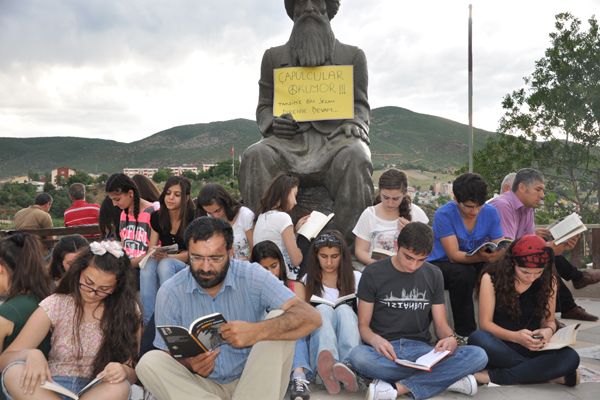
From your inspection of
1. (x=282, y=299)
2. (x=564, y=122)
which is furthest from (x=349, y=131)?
(x=564, y=122)

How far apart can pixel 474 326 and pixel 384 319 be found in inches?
40.7

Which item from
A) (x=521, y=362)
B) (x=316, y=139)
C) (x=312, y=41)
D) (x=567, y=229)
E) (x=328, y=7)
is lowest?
(x=521, y=362)

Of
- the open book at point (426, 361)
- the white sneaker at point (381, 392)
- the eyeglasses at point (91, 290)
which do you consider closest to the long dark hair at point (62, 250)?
the eyeglasses at point (91, 290)

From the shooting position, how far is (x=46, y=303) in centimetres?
336

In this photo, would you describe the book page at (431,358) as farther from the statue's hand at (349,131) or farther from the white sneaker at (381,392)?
the statue's hand at (349,131)

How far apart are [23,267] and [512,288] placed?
3.08 meters

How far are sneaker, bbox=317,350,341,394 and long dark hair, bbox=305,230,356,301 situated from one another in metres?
0.64

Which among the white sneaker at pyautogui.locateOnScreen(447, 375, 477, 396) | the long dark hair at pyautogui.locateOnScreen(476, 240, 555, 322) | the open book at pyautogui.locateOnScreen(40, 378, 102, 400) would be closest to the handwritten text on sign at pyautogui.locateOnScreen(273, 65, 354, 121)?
the long dark hair at pyautogui.locateOnScreen(476, 240, 555, 322)

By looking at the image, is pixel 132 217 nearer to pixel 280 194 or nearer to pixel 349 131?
pixel 280 194

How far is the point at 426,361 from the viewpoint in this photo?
3.74 m

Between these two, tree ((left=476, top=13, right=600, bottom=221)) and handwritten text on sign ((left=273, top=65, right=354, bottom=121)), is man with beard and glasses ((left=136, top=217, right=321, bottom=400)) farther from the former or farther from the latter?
tree ((left=476, top=13, right=600, bottom=221))

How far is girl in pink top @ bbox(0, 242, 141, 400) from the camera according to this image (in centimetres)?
331

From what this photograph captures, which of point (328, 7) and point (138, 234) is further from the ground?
point (328, 7)

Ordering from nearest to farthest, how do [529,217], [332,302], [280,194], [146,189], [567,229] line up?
[332,302]
[567,229]
[280,194]
[529,217]
[146,189]
